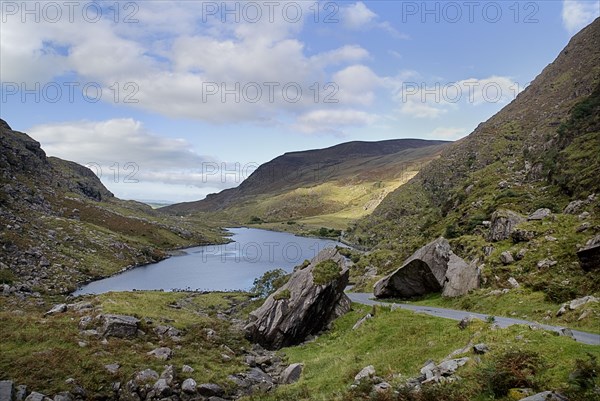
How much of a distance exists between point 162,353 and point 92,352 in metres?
5.25

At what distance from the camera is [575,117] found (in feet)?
274

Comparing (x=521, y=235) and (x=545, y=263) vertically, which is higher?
(x=521, y=235)

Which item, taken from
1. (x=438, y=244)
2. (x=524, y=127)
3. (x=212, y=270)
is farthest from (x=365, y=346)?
(x=524, y=127)

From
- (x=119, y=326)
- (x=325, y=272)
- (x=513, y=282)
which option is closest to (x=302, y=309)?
(x=325, y=272)

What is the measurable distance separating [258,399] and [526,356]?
15647mm

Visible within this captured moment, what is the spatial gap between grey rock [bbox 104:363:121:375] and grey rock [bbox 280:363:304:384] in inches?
472

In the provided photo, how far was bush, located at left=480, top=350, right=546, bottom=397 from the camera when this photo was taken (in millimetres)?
13562

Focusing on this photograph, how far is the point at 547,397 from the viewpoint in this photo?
1172 cm

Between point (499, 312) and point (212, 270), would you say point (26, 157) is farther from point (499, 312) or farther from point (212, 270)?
point (499, 312)

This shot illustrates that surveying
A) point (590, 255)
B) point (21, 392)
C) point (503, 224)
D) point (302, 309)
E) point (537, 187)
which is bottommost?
point (21, 392)

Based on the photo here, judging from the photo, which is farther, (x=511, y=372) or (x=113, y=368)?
(x=113, y=368)

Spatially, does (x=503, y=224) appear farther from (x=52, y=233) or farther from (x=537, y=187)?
(x=52, y=233)

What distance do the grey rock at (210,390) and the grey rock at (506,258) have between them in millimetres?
29645

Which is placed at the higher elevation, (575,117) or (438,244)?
(575,117)
